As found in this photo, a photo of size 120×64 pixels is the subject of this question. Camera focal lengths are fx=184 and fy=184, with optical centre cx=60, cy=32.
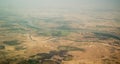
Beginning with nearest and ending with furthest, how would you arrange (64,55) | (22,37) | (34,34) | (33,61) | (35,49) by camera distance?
(33,61)
(64,55)
(35,49)
(22,37)
(34,34)

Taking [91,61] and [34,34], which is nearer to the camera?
[91,61]

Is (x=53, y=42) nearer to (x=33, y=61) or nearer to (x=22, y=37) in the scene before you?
(x=22, y=37)

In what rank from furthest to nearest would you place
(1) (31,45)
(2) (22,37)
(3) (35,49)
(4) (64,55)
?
(2) (22,37), (1) (31,45), (3) (35,49), (4) (64,55)

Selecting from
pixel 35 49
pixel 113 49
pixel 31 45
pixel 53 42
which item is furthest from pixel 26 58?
pixel 113 49

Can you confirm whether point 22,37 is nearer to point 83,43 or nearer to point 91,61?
point 83,43

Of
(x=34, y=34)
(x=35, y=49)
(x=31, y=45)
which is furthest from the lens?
(x=34, y=34)

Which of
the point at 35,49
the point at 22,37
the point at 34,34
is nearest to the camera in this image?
the point at 35,49

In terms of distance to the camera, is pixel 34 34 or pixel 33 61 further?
pixel 34 34

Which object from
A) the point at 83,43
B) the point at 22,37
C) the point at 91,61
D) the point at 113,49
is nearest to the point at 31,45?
the point at 22,37
